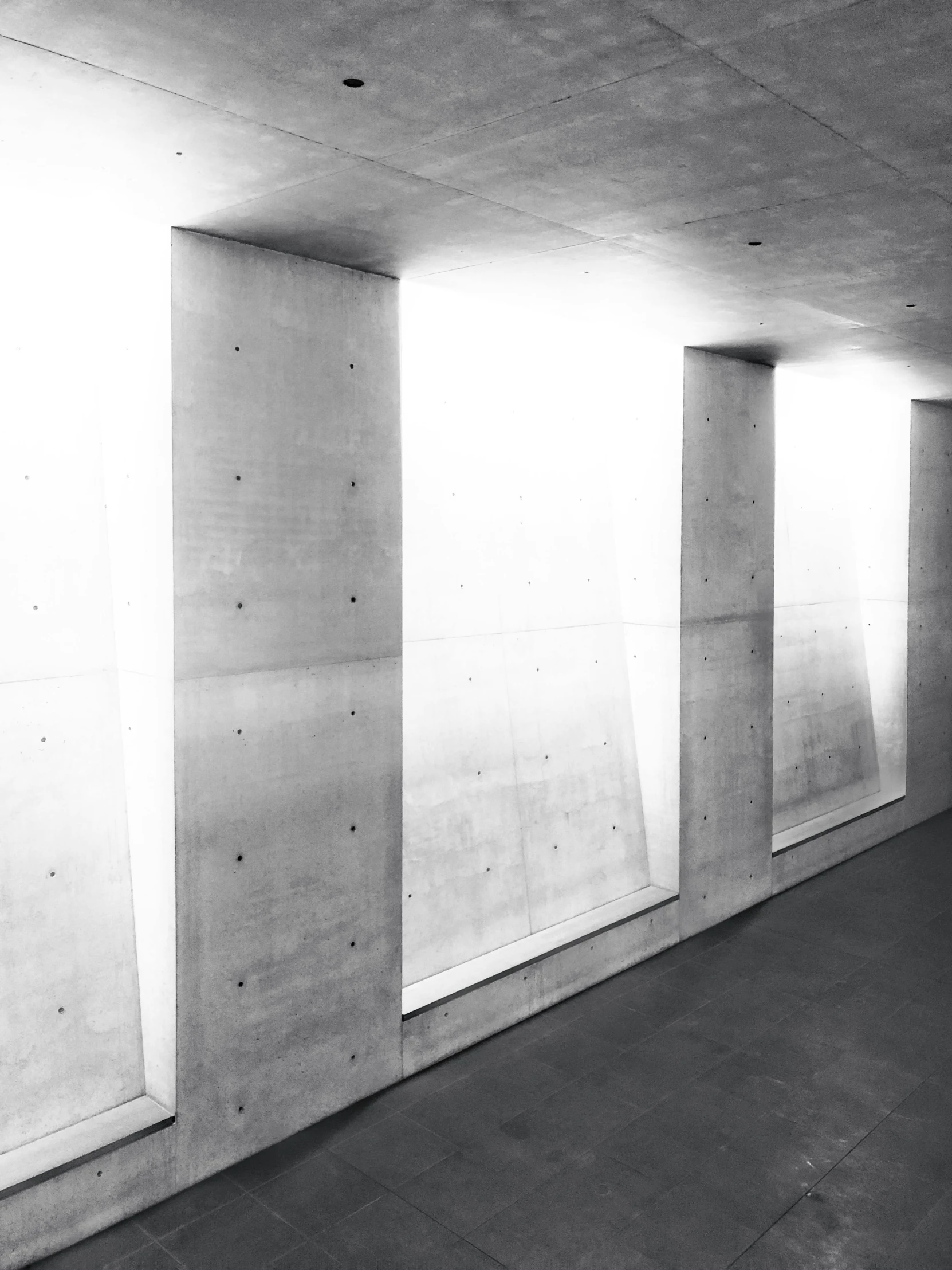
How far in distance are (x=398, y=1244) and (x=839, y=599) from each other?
32.0ft

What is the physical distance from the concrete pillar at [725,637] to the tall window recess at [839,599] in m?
2.02

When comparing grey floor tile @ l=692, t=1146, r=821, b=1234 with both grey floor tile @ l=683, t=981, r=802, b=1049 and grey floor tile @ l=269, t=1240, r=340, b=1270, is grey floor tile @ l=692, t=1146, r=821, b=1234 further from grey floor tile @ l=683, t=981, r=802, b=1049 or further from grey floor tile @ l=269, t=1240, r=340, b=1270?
grey floor tile @ l=269, t=1240, r=340, b=1270

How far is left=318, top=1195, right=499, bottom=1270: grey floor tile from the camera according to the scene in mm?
5250

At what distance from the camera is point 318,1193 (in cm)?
581

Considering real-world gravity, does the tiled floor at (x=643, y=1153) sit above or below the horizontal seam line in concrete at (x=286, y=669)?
below

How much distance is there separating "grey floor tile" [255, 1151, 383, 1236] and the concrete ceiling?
505 centimetres

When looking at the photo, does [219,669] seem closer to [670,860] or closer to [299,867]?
[299,867]

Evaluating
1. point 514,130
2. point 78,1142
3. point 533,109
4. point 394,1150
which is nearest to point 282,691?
point 78,1142

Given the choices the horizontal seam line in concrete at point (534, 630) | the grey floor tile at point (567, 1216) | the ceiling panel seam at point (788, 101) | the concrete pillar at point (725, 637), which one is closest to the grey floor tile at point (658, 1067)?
the grey floor tile at point (567, 1216)

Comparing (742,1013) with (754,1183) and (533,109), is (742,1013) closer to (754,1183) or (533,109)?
(754,1183)

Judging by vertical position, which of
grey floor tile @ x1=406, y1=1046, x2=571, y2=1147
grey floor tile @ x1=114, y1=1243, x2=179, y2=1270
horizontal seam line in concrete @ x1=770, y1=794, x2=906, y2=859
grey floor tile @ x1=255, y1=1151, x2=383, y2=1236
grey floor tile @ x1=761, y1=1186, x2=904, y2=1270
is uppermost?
horizontal seam line in concrete @ x1=770, y1=794, x2=906, y2=859

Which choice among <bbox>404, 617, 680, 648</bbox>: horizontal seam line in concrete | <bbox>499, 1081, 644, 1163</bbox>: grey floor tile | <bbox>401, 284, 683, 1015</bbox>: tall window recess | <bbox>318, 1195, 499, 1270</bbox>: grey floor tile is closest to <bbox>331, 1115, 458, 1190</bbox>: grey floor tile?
<bbox>318, 1195, 499, 1270</bbox>: grey floor tile

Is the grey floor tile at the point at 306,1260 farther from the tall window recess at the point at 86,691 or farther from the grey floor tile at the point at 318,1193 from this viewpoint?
the tall window recess at the point at 86,691

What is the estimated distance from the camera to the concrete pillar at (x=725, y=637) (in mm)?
9430
